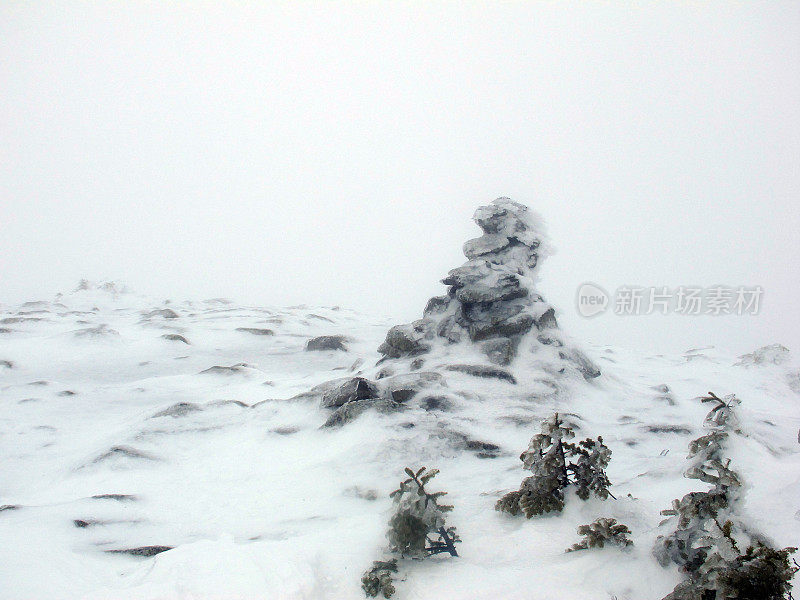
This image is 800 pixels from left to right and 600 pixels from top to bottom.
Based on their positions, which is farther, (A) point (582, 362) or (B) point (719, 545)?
(A) point (582, 362)

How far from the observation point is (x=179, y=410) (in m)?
11.5

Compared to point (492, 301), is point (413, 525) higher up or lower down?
lower down

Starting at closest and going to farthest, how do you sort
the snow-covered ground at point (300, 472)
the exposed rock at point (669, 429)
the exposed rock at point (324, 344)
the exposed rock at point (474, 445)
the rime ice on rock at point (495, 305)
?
the snow-covered ground at point (300, 472)
the exposed rock at point (474, 445)
the exposed rock at point (669, 429)
the rime ice on rock at point (495, 305)
the exposed rock at point (324, 344)

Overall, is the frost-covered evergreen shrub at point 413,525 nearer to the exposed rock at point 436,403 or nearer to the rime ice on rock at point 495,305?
the exposed rock at point 436,403

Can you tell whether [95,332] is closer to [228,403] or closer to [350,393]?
[228,403]

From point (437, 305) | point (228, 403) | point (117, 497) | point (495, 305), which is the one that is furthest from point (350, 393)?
A: point (437, 305)

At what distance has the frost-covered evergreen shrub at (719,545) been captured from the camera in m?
3.66

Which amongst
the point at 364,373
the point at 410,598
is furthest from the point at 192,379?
the point at 410,598

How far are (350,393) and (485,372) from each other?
11.8 feet

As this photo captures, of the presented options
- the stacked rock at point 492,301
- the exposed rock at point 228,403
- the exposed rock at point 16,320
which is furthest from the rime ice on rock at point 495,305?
the exposed rock at point 16,320

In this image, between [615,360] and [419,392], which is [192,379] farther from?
[615,360]

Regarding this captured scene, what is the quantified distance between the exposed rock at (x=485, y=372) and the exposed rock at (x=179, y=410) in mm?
5814

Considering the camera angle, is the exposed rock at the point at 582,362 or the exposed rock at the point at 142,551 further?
the exposed rock at the point at 582,362

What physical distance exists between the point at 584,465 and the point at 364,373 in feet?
28.5
